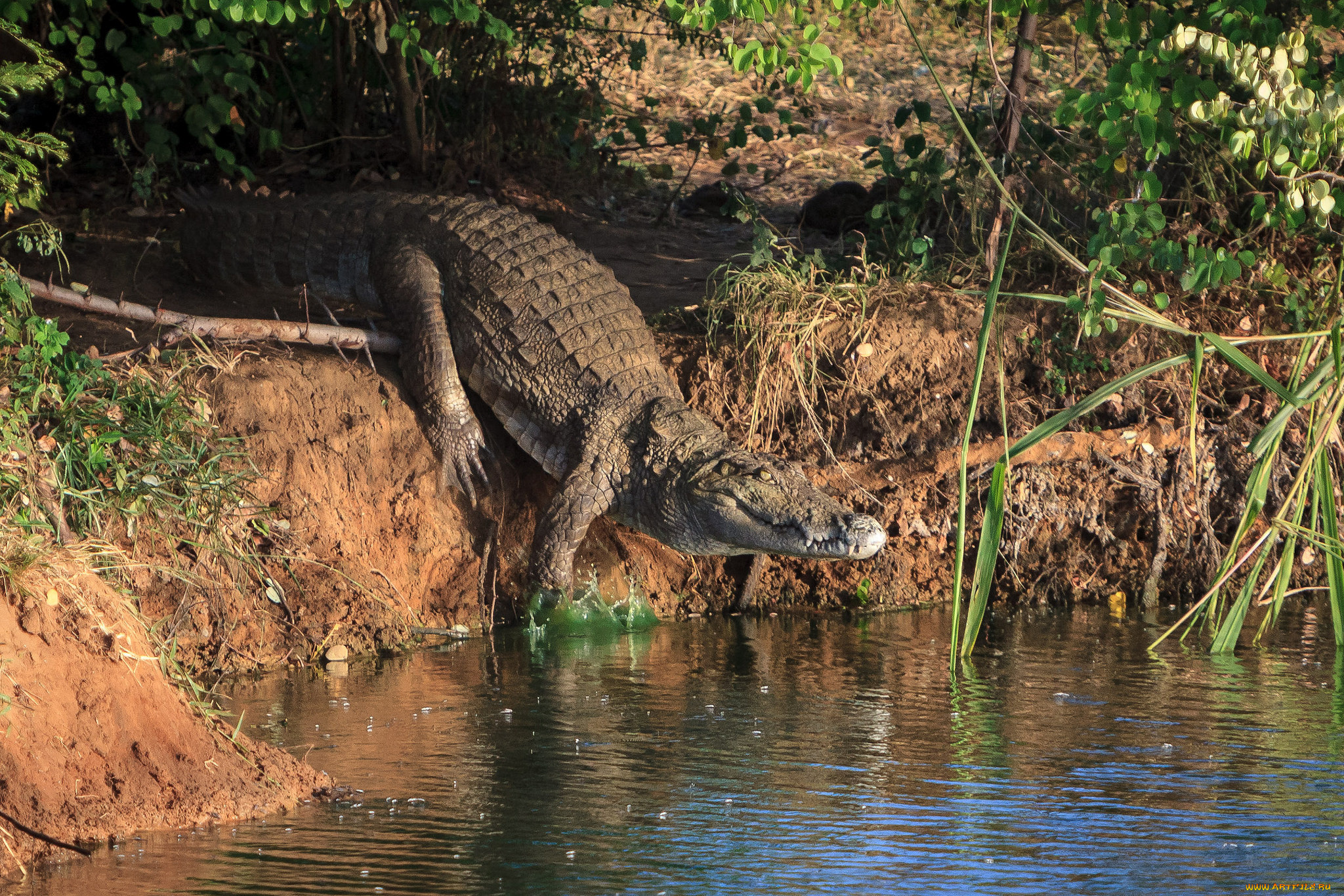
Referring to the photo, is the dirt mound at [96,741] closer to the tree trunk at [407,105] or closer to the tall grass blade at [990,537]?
the tall grass blade at [990,537]

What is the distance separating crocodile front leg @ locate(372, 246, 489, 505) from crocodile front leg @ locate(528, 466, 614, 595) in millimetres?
423

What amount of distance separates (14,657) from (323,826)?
0.88 metres

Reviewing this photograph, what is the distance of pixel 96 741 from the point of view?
3.36 meters

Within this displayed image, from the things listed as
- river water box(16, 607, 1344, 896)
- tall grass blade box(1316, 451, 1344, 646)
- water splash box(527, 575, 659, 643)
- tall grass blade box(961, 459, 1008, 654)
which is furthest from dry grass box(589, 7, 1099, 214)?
tall grass blade box(961, 459, 1008, 654)

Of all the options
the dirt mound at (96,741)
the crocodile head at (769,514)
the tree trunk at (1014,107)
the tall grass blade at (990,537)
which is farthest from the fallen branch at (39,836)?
the tree trunk at (1014,107)

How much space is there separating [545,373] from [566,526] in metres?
0.80

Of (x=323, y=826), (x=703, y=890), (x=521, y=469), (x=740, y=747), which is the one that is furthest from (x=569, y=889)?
(x=521, y=469)

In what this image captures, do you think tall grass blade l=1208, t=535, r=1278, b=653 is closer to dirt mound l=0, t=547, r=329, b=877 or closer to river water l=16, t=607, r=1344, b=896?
river water l=16, t=607, r=1344, b=896

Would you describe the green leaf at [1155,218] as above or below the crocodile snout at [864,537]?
above

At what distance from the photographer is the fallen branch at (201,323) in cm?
591

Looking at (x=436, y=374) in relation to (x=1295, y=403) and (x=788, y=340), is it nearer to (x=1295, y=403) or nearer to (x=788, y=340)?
(x=788, y=340)

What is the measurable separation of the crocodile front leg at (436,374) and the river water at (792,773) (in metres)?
0.93

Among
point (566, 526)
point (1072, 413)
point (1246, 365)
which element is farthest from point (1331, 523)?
point (566, 526)

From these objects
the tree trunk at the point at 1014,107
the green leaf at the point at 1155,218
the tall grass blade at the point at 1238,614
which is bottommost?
the tall grass blade at the point at 1238,614
